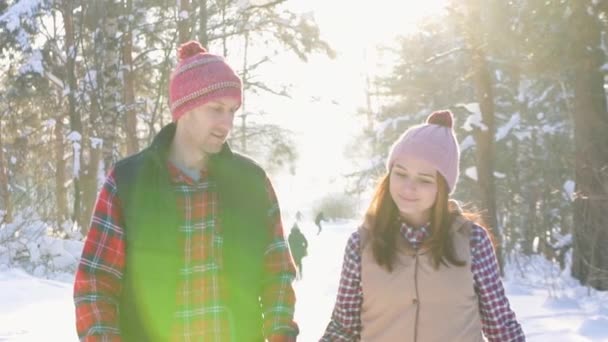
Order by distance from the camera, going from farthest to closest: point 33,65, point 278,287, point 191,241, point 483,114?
point 33,65 → point 483,114 → point 278,287 → point 191,241

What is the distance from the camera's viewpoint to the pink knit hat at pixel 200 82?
289 centimetres

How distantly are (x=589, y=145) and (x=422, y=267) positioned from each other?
382 inches

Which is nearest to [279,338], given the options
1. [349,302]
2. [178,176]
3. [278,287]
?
[278,287]

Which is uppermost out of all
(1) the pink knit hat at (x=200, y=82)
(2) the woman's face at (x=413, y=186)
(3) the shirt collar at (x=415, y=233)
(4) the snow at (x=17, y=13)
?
(4) the snow at (x=17, y=13)

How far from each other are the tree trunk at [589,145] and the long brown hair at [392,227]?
324 inches

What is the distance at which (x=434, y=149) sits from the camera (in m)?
3.05

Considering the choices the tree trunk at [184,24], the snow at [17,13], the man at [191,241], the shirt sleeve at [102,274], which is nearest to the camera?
the shirt sleeve at [102,274]

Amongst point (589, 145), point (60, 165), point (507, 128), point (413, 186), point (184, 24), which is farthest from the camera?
point (60, 165)

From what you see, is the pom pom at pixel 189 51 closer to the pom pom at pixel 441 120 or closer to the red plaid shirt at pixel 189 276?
the red plaid shirt at pixel 189 276

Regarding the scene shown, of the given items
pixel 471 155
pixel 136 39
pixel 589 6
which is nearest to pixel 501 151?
pixel 471 155

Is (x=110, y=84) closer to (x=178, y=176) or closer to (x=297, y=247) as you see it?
(x=297, y=247)

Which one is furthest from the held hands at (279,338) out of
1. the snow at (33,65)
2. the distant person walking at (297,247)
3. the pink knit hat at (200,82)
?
the snow at (33,65)

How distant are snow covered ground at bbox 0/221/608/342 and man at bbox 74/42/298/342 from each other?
4918mm

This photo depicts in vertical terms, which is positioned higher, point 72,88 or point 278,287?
point 72,88
